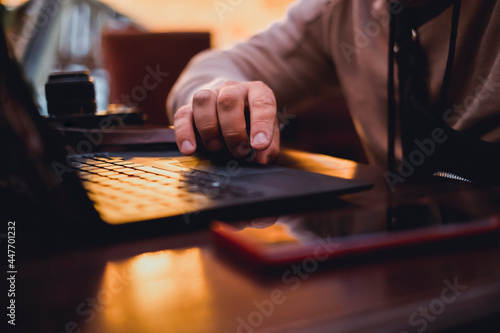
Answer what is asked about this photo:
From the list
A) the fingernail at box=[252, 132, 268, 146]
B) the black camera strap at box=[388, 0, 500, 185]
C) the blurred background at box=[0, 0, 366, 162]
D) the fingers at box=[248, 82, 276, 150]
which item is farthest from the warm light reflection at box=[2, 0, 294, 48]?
the fingernail at box=[252, 132, 268, 146]

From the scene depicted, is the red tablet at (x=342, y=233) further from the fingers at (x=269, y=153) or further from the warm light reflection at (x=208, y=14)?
the warm light reflection at (x=208, y=14)

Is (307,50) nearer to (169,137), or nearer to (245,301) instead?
(169,137)

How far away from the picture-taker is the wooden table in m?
0.21

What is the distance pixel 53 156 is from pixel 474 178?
1.72 feet

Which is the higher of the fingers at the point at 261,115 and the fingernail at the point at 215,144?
the fingers at the point at 261,115

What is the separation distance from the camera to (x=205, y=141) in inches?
24.8

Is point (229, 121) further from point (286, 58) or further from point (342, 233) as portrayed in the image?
point (286, 58)

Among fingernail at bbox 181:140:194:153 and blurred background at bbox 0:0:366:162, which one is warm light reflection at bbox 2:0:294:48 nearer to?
blurred background at bbox 0:0:366:162

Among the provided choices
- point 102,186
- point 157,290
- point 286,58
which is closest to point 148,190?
point 102,186

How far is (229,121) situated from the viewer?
0.59 metres

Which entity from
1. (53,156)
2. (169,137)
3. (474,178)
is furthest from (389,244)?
(169,137)

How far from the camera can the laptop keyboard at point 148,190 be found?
0.35m

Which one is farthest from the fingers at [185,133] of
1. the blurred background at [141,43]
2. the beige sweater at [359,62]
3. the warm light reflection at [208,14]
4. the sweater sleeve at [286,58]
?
the warm light reflection at [208,14]

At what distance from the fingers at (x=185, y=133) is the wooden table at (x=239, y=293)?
274mm
